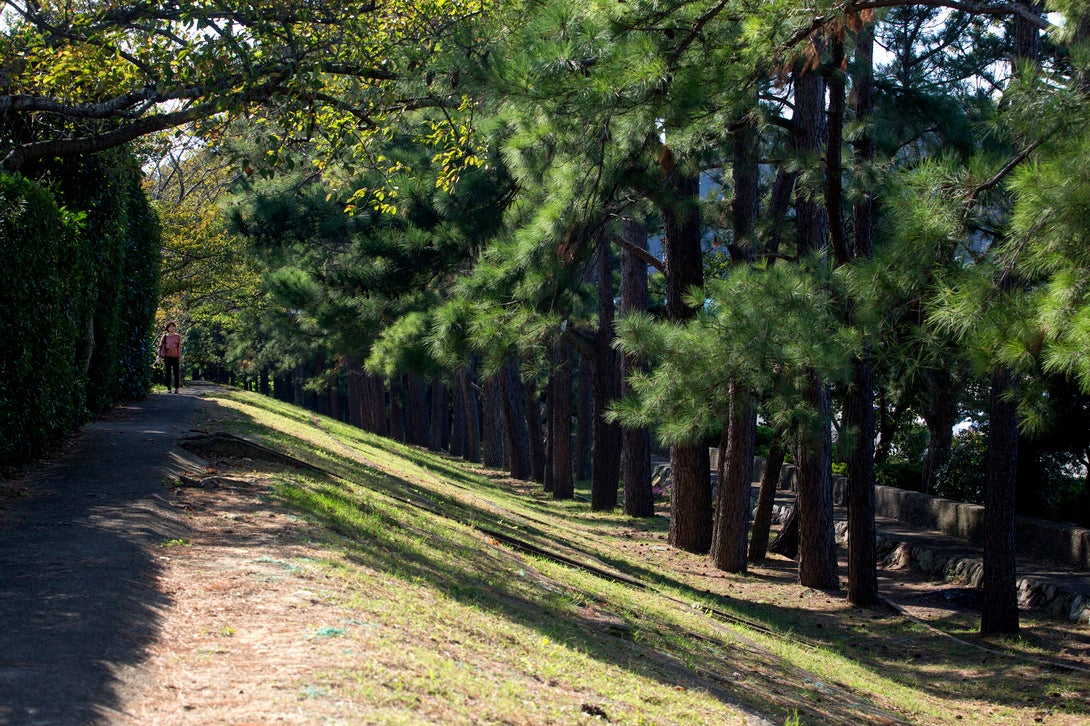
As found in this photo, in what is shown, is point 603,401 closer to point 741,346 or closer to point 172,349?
point 172,349

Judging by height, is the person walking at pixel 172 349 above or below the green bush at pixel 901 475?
above

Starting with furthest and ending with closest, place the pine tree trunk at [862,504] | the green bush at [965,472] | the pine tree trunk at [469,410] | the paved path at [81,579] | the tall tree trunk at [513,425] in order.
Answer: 1. the pine tree trunk at [469,410]
2. the tall tree trunk at [513,425]
3. the green bush at [965,472]
4. the pine tree trunk at [862,504]
5. the paved path at [81,579]

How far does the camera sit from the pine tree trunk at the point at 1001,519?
11.4m

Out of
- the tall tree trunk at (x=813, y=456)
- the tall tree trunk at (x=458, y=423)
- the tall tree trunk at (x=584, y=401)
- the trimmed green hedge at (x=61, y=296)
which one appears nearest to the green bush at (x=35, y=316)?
the trimmed green hedge at (x=61, y=296)

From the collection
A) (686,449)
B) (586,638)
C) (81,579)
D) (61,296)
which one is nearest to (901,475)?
(686,449)

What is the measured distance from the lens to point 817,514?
13.6m

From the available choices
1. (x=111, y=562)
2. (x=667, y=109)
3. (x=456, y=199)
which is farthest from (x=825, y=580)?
(x=111, y=562)

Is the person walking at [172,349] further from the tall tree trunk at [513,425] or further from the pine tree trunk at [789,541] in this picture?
the pine tree trunk at [789,541]

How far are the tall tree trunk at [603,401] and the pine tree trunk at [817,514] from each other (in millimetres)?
7276

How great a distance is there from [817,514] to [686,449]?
2.57 m

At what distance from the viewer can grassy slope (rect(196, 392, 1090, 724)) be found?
542cm

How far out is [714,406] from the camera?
947cm

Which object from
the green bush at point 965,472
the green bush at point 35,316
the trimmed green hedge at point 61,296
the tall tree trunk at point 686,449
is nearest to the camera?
the green bush at point 35,316

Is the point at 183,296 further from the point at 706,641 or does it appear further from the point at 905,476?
the point at 706,641
